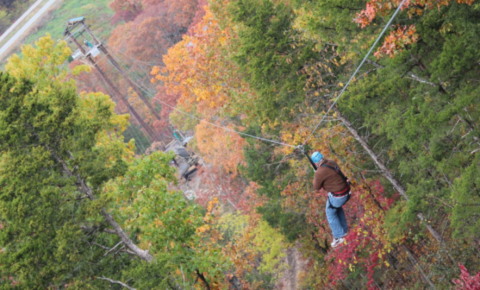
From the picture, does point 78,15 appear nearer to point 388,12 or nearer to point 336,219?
point 336,219

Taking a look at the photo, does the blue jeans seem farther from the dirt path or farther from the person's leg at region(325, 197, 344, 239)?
the dirt path

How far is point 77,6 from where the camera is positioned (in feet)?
277

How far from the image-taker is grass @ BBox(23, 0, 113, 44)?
69.4m

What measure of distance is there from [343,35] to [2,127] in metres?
8.34

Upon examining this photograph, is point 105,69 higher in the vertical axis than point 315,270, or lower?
higher

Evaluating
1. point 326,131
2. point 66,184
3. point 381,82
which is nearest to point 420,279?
point 326,131

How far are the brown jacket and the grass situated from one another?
2467 inches

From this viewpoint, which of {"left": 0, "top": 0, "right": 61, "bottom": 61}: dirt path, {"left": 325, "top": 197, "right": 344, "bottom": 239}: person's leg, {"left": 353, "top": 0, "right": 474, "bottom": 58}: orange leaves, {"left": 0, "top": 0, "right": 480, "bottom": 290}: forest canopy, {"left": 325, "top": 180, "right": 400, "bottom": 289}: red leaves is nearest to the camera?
{"left": 353, "top": 0, "right": 474, "bottom": 58}: orange leaves

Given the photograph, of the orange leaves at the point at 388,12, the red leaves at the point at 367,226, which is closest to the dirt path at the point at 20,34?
the red leaves at the point at 367,226

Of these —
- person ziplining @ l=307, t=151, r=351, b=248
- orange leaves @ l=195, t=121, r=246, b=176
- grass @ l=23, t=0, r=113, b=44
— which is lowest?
orange leaves @ l=195, t=121, r=246, b=176

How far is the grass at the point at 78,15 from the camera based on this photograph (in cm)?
6936

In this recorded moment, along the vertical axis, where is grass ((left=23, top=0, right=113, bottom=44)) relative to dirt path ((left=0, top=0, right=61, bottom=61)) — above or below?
below

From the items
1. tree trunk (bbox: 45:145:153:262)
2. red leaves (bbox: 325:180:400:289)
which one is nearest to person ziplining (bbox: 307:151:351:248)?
tree trunk (bbox: 45:145:153:262)

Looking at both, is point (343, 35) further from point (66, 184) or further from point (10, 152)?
point (10, 152)
